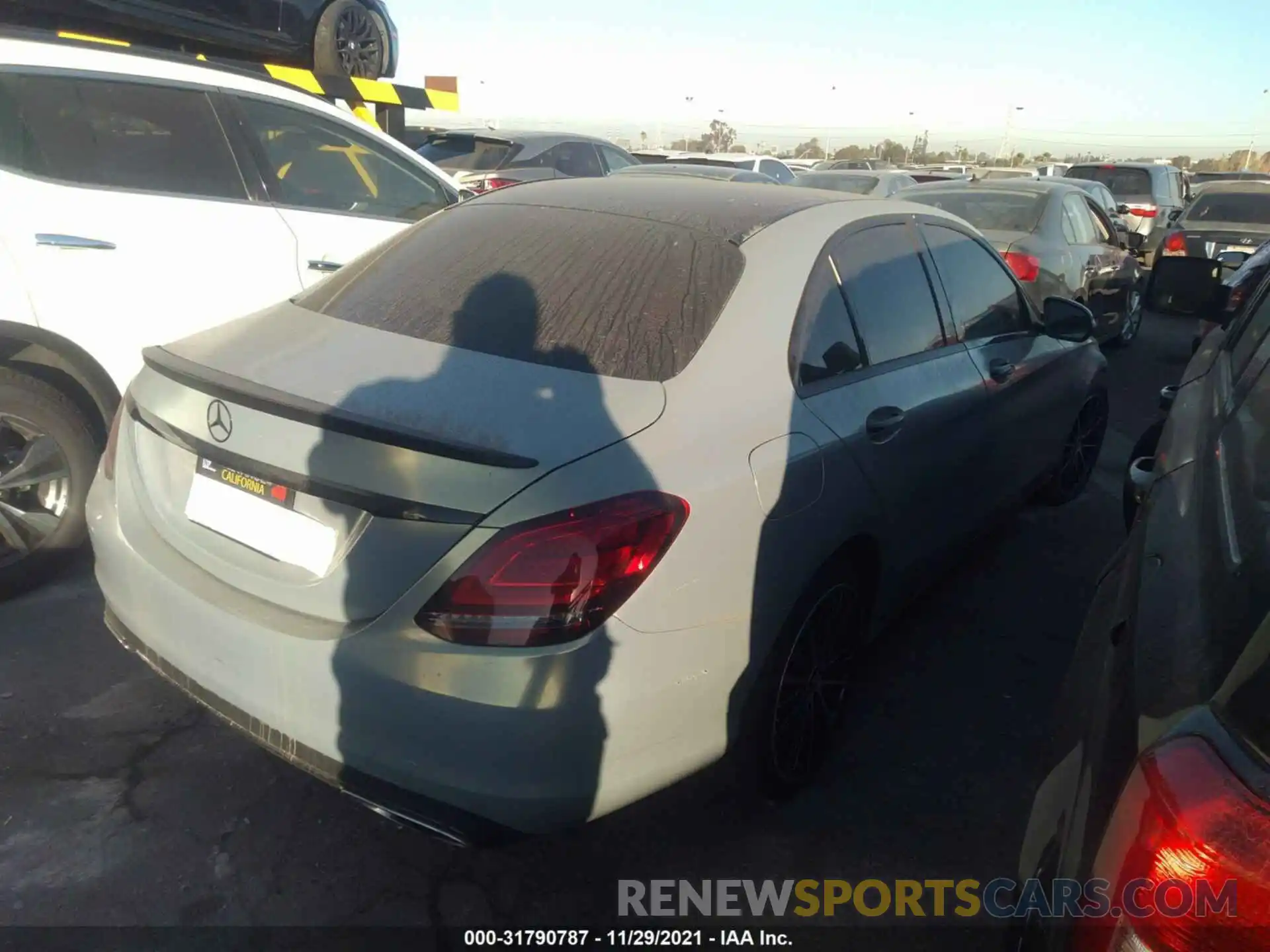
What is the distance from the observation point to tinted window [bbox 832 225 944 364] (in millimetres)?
2910

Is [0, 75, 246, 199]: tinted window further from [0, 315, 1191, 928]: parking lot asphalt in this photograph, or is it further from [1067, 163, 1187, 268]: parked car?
[1067, 163, 1187, 268]: parked car

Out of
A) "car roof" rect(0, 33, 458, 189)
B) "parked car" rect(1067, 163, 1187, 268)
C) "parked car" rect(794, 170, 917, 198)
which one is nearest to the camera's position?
"car roof" rect(0, 33, 458, 189)

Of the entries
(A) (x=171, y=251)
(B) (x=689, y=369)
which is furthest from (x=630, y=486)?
(A) (x=171, y=251)

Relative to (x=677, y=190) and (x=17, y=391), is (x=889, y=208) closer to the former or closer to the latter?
(x=677, y=190)

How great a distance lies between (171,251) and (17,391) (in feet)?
2.62

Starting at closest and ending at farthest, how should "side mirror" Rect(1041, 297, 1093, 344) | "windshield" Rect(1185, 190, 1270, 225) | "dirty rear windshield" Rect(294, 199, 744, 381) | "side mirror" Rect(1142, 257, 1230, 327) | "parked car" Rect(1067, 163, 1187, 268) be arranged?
1. "dirty rear windshield" Rect(294, 199, 744, 381)
2. "side mirror" Rect(1142, 257, 1230, 327)
3. "side mirror" Rect(1041, 297, 1093, 344)
4. "windshield" Rect(1185, 190, 1270, 225)
5. "parked car" Rect(1067, 163, 1187, 268)

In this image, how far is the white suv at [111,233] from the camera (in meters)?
3.43

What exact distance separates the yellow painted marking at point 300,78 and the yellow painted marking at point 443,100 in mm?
1048

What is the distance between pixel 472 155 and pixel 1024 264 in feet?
21.0

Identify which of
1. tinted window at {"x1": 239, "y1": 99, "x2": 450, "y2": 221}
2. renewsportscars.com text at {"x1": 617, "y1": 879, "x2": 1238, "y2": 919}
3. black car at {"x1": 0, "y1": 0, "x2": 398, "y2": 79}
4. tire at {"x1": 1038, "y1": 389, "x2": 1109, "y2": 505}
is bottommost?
renewsportscars.com text at {"x1": 617, "y1": 879, "x2": 1238, "y2": 919}

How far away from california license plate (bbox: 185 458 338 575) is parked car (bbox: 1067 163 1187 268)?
670 inches

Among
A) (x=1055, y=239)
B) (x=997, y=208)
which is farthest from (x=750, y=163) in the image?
(x=1055, y=239)

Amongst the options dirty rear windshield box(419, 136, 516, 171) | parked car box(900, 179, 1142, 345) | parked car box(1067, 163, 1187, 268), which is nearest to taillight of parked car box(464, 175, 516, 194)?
dirty rear windshield box(419, 136, 516, 171)

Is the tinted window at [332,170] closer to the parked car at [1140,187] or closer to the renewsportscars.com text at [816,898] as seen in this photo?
the renewsportscars.com text at [816,898]
